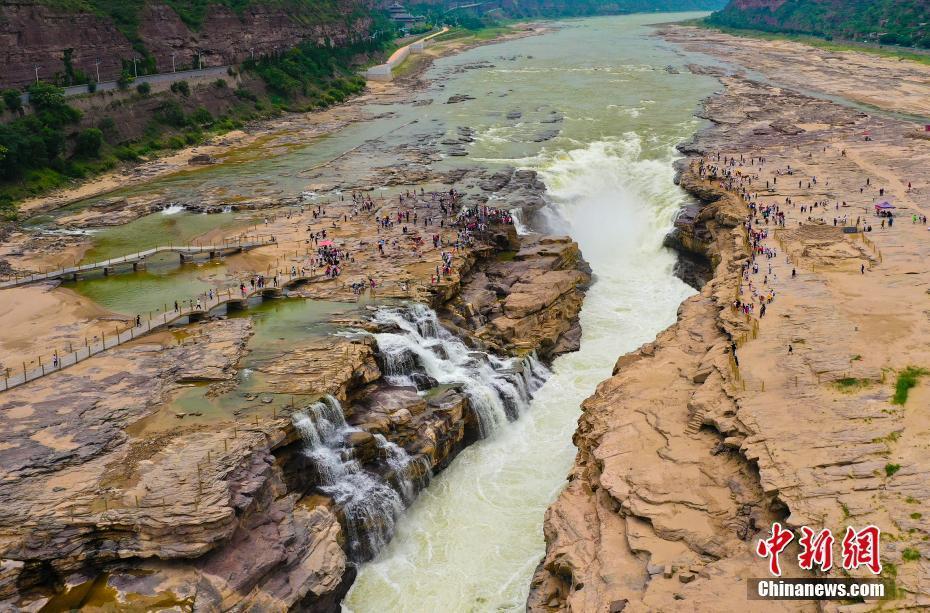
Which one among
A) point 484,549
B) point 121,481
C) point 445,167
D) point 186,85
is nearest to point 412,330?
point 484,549

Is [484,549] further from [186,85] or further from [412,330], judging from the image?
[186,85]

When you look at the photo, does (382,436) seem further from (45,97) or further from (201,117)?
(201,117)

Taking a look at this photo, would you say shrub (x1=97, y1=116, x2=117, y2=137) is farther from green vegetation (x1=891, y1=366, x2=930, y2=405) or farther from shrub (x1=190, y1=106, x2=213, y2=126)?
green vegetation (x1=891, y1=366, x2=930, y2=405)

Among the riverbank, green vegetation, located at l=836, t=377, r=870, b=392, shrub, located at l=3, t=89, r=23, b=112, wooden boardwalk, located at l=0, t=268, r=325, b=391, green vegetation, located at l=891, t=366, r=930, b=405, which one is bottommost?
green vegetation, located at l=836, t=377, r=870, b=392

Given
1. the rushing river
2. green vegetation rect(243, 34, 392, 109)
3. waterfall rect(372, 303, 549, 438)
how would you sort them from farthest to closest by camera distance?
green vegetation rect(243, 34, 392, 109), waterfall rect(372, 303, 549, 438), the rushing river

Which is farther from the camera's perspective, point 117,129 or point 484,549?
point 117,129

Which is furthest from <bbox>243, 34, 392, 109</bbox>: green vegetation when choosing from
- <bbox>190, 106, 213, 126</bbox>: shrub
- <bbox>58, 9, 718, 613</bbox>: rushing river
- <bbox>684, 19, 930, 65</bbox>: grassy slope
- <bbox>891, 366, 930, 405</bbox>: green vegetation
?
<bbox>891, 366, 930, 405</bbox>: green vegetation

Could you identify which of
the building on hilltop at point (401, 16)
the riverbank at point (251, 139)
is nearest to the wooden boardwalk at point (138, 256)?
the riverbank at point (251, 139)
